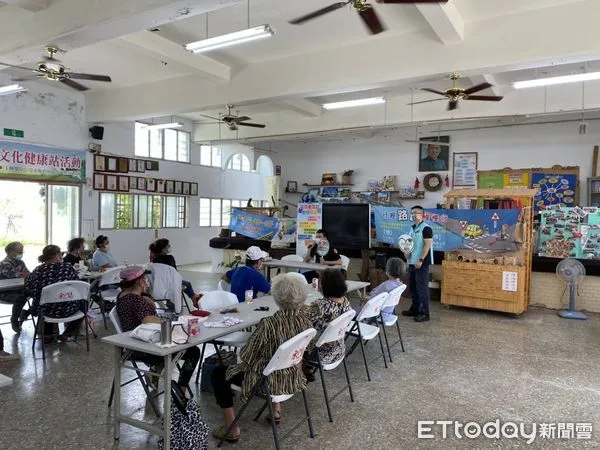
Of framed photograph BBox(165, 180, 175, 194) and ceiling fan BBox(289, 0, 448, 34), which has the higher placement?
ceiling fan BBox(289, 0, 448, 34)

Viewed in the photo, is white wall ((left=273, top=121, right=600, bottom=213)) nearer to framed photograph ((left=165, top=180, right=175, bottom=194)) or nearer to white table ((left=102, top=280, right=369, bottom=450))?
framed photograph ((left=165, top=180, right=175, bottom=194))

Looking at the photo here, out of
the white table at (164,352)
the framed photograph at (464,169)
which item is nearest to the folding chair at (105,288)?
the white table at (164,352)

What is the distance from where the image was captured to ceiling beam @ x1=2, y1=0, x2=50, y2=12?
4351 millimetres

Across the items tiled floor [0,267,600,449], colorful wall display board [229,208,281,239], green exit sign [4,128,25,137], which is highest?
green exit sign [4,128,25,137]

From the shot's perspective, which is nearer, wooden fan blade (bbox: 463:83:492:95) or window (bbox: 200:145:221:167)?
wooden fan blade (bbox: 463:83:492:95)

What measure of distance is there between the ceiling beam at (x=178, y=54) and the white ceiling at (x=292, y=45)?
14 millimetres

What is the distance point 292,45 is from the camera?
6078 mm

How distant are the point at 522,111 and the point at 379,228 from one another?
11.0ft

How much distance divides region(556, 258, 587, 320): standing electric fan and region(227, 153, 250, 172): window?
356 inches

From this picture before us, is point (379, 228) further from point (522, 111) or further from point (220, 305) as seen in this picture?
point (220, 305)

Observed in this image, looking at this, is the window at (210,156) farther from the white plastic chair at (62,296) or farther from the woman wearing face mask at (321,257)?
the white plastic chair at (62,296)

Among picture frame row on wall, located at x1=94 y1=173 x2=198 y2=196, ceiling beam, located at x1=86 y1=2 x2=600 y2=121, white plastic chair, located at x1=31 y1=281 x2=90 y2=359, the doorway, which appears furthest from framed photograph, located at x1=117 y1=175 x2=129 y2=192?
white plastic chair, located at x1=31 y1=281 x2=90 y2=359

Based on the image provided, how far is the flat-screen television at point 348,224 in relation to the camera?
320 inches

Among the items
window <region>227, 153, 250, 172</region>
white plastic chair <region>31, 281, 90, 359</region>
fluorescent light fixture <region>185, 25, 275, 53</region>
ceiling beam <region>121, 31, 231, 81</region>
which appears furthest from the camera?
window <region>227, 153, 250, 172</region>
